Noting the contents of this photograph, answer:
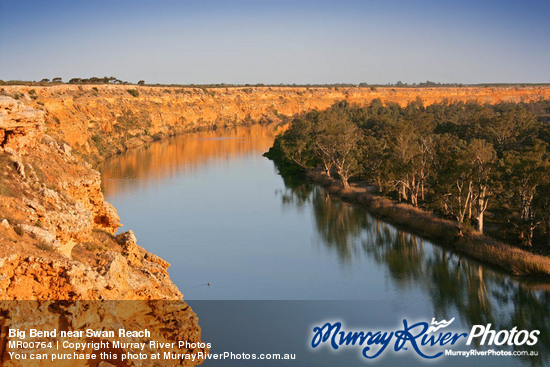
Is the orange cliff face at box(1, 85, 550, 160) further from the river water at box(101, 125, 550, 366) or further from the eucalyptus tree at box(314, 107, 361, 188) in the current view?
the eucalyptus tree at box(314, 107, 361, 188)

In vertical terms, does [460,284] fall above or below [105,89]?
below

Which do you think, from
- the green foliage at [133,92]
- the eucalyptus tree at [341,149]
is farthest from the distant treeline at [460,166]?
the green foliage at [133,92]

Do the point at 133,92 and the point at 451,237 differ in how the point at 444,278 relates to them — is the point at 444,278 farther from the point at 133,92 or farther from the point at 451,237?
the point at 133,92

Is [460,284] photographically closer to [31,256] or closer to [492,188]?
→ [492,188]

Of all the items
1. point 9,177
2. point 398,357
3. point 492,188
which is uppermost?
point 9,177

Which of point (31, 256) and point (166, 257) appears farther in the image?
Answer: point (166, 257)

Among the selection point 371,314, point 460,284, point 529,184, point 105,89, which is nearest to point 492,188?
point 529,184

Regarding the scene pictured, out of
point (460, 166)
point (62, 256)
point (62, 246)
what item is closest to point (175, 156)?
point (460, 166)

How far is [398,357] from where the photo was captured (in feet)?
38.7

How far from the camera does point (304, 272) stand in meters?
17.0

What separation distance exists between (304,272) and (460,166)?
652 cm

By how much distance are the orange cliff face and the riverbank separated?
54.1 ft

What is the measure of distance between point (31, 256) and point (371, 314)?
9167 mm
